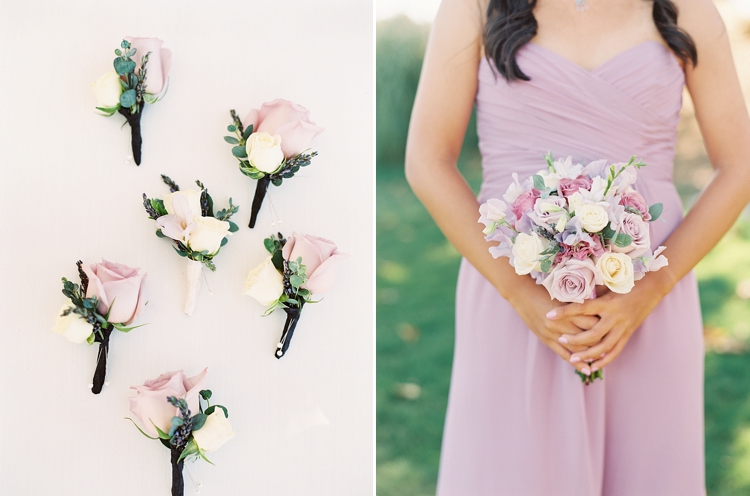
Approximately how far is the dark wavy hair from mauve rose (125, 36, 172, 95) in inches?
27.4

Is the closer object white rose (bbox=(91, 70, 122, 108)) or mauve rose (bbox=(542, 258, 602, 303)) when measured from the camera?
mauve rose (bbox=(542, 258, 602, 303))

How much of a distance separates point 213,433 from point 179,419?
2.9 inches

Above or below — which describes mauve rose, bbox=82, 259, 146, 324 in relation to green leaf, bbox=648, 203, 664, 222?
below

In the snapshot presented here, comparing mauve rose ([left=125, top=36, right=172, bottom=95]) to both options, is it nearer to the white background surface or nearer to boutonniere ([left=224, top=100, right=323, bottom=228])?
the white background surface

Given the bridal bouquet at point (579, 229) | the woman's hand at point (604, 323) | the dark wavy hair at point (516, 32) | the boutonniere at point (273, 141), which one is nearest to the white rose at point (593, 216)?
the bridal bouquet at point (579, 229)

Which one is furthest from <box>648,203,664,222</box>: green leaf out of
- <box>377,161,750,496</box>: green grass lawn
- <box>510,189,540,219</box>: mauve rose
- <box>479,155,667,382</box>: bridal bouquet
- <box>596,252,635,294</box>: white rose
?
<box>377,161,750,496</box>: green grass lawn

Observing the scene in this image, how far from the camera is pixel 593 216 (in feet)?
3.97

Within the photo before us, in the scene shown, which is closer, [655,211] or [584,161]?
[655,211]

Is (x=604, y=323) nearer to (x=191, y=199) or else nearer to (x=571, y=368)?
(x=571, y=368)

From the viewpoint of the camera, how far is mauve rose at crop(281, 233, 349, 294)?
1.34 m

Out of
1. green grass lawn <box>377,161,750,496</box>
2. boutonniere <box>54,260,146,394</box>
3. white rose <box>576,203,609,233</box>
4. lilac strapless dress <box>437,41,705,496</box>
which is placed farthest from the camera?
green grass lawn <box>377,161,750,496</box>

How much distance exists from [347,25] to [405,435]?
5.64ft

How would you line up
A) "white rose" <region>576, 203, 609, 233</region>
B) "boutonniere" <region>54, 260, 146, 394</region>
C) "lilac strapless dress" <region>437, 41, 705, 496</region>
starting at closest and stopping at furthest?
"white rose" <region>576, 203, 609, 233</region>, "boutonniere" <region>54, 260, 146, 394</region>, "lilac strapless dress" <region>437, 41, 705, 496</region>

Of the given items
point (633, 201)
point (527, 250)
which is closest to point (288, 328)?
point (527, 250)
